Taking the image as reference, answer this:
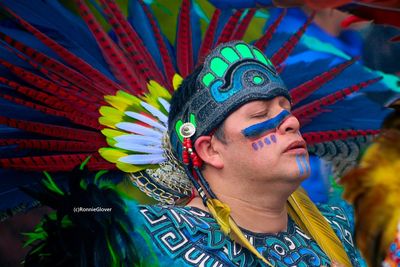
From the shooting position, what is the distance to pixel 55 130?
285 cm

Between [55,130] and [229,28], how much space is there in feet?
2.70

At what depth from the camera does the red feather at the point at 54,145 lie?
280cm

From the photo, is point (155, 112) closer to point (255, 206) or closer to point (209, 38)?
point (209, 38)

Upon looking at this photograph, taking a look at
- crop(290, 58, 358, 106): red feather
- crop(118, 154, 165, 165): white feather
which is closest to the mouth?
crop(118, 154, 165, 165): white feather

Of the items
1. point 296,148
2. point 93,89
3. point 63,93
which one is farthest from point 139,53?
point 296,148

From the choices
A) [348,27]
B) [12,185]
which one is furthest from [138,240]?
[348,27]

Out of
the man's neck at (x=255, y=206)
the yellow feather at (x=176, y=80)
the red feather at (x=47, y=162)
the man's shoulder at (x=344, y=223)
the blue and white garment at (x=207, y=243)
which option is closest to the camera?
the blue and white garment at (x=207, y=243)

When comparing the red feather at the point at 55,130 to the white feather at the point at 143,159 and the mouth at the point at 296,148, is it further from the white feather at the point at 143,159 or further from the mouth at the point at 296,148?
the mouth at the point at 296,148

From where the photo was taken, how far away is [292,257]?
2.45 metres

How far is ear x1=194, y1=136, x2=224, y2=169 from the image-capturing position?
2.52 metres

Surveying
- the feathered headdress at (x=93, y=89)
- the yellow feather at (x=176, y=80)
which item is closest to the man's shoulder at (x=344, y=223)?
the feathered headdress at (x=93, y=89)

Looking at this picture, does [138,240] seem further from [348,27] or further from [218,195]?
[348,27]

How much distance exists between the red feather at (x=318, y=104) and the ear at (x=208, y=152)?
70 centimetres

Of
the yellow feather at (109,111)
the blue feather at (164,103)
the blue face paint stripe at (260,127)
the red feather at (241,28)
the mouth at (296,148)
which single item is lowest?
the mouth at (296,148)
